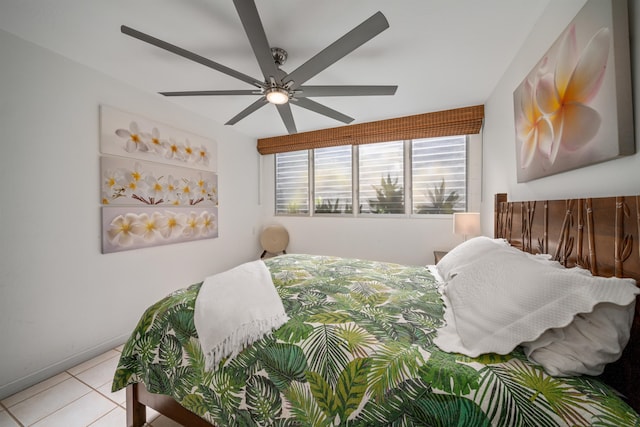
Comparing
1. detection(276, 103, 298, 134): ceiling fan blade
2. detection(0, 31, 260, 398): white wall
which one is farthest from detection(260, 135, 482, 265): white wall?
detection(0, 31, 260, 398): white wall

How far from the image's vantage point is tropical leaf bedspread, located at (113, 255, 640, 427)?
0.69m

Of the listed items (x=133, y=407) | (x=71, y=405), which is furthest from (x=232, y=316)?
(x=71, y=405)

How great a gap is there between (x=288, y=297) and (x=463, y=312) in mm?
903

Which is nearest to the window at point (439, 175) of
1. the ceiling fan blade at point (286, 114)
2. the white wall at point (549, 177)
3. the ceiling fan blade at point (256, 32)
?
the white wall at point (549, 177)

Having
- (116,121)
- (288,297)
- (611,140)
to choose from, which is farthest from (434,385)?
(116,121)

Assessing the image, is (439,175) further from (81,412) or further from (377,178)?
(81,412)

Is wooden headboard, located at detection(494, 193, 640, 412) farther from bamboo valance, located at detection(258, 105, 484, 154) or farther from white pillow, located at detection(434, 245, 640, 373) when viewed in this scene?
bamboo valance, located at detection(258, 105, 484, 154)

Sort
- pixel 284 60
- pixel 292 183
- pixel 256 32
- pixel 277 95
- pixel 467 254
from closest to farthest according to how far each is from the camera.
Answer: pixel 256 32 → pixel 467 254 → pixel 277 95 → pixel 284 60 → pixel 292 183

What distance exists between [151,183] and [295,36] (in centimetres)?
202

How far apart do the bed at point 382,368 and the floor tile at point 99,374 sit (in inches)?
27.9

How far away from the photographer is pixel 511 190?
6.68ft

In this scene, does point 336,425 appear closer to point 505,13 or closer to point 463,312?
point 463,312

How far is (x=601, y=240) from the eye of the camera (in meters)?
0.96

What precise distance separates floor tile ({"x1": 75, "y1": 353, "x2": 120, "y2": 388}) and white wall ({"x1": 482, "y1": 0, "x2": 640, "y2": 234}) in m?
3.25
